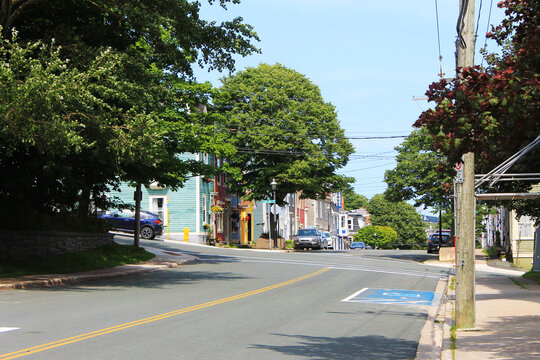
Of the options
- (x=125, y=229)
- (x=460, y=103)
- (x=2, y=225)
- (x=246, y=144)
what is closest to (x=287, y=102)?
(x=246, y=144)

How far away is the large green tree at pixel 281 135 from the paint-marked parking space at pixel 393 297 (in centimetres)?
3121

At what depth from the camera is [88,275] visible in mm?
22406

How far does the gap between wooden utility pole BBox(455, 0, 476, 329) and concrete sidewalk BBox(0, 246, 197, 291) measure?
11982mm

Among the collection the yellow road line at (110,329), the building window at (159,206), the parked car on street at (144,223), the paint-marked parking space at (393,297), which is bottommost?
the paint-marked parking space at (393,297)

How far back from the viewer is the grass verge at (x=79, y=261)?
22.1 meters

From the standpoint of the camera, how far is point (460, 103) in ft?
27.5

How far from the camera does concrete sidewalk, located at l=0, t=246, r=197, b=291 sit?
62.7 feet

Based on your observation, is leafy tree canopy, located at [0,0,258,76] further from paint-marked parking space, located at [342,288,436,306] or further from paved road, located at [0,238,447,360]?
paint-marked parking space, located at [342,288,436,306]

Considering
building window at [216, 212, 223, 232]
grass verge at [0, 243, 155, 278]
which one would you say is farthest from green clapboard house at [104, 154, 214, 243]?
grass verge at [0, 243, 155, 278]

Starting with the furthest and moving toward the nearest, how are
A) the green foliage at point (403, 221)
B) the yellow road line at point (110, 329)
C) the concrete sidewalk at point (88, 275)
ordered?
the green foliage at point (403, 221), the concrete sidewalk at point (88, 275), the yellow road line at point (110, 329)

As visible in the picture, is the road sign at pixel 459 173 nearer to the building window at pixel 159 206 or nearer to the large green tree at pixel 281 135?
the large green tree at pixel 281 135

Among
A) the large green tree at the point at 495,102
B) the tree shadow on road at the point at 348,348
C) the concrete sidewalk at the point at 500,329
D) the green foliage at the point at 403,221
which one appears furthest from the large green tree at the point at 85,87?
the green foliage at the point at 403,221

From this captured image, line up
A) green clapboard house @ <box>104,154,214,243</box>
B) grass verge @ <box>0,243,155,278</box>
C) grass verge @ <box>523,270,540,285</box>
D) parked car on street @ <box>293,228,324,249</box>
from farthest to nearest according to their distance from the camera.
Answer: parked car on street @ <box>293,228,324,249</box>
green clapboard house @ <box>104,154,214,243</box>
grass verge @ <box>523,270,540,285</box>
grass verge @ <box>0,243,155,278</box>

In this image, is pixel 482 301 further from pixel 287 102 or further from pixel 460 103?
pixel 287 102
